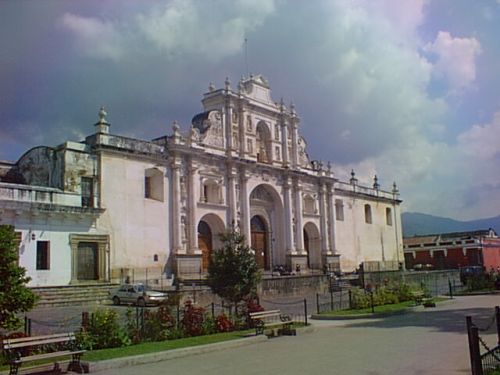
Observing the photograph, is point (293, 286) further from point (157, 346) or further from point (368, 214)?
point (368, 214)

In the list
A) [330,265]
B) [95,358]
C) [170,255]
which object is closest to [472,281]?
[330,265]

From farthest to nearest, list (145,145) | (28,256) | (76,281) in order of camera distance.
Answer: (145,145)
(76,281)
(28,256)

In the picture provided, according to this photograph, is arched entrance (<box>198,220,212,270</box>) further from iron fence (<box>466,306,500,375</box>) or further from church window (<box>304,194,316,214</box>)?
iron fence (<box>466,306,500,375</box>)

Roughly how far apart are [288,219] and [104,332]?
97.5ft

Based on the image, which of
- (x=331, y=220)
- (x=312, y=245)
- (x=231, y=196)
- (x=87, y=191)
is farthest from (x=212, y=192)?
(x=331, y=220)

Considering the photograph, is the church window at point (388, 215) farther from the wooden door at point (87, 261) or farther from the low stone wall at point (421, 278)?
the wooden door at point (87, 261)

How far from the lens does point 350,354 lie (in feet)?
39.9

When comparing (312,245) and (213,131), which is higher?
(213,131)

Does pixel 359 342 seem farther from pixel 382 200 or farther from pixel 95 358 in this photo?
pixel 382 200

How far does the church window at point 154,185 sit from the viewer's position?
33.5 meters

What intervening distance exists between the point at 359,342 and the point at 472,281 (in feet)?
79.3

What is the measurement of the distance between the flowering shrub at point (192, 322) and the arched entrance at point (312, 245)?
30469 millimetres

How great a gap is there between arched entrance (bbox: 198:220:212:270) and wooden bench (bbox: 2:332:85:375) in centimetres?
2391

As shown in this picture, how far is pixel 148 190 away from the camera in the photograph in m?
33.6
